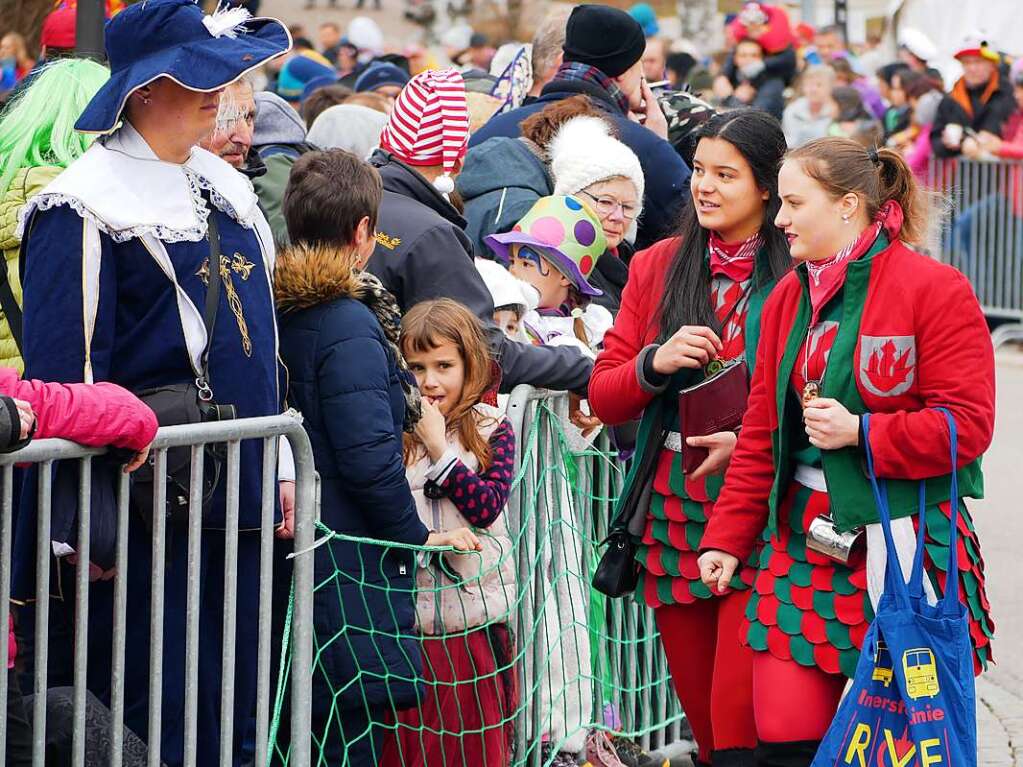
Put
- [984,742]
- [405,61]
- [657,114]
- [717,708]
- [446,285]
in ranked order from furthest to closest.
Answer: [405,61], [657,114], [984,742], [446,285], [717,708]

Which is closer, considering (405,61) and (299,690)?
(299,690)

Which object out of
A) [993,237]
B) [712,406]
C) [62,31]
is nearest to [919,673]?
[712,406]

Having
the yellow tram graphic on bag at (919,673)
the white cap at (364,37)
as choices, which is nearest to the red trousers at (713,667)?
the yellow tram graphic on bag at (919,673)

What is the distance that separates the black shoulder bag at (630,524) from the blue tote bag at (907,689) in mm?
738

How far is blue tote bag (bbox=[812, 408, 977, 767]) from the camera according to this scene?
12.0ft

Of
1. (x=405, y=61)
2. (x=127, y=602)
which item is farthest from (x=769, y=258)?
(x=405, y=61)

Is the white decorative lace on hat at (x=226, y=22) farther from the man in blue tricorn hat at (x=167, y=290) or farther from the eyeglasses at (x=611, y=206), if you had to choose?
the eyeglasses at (x=611, y=206)

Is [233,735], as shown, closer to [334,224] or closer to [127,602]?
[127,602]

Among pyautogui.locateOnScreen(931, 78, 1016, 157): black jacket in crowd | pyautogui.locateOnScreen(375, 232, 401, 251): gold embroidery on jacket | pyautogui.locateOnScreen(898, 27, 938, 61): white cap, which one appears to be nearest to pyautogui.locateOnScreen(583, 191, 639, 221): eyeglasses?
pyautogui.locateOnScreen(375, 232, 401, 251): gold embroidery on jacket

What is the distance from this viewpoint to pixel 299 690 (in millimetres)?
3852

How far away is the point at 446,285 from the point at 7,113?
1.25 metres

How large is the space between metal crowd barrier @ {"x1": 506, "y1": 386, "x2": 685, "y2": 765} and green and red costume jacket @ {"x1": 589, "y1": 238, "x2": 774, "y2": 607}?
18.1 inches

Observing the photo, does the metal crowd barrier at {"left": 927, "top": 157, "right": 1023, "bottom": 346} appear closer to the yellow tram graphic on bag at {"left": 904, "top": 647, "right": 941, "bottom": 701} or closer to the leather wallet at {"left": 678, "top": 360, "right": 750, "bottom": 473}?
the leather wallet at {"left": 678, "top": 360, "right": 750, "bottom": 473}

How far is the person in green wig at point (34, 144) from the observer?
406 cm
